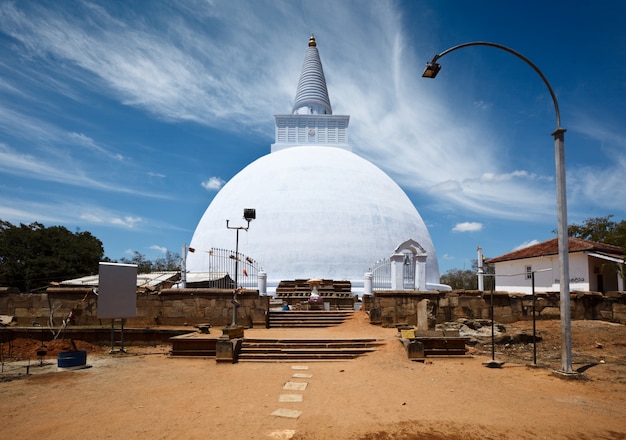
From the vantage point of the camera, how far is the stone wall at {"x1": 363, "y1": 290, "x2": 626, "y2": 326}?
12.7 meters

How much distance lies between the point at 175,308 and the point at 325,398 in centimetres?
786

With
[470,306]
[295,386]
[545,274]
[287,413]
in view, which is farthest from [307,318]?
[545,274]

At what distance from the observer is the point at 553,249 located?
2188 centimetres

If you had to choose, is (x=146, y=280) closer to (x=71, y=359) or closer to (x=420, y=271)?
(x=71, y=359)

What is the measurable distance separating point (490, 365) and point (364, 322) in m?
5.25

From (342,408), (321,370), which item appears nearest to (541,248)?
(321,370)

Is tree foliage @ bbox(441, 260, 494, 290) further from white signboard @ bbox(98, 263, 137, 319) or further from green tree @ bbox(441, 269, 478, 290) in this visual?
white signboard @ bbox(98, 263, 137, 319)

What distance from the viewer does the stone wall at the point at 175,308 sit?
12.5 meters

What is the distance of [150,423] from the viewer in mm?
5008

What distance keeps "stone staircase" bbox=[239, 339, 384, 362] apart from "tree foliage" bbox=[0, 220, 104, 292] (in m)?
22.1

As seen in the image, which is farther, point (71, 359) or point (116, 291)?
point (116, 291)

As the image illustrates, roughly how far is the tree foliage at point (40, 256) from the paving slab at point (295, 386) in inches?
966

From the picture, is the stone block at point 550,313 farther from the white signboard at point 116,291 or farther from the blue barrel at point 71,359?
the blue barrel at point 71,359

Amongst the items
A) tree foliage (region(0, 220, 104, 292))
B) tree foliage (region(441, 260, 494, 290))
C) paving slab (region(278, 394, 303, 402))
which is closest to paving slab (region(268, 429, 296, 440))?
paving slab (region(278, 394, 303, 402))
